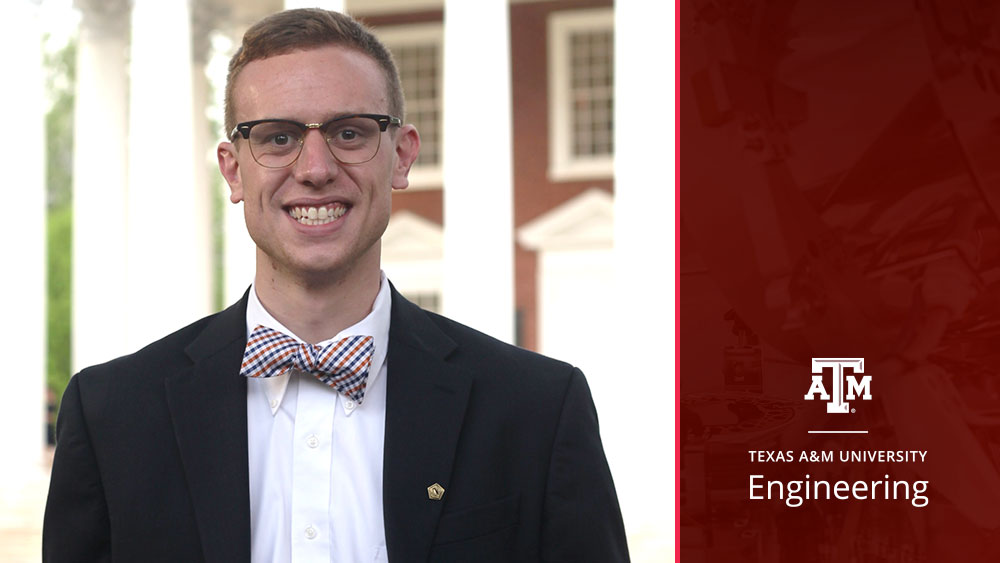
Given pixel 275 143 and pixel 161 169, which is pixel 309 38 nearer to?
pixel 275 143

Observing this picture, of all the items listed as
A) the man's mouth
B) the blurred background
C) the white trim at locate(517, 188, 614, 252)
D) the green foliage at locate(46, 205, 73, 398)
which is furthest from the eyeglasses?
the green foliage at locate(46, 205, 73, 398)

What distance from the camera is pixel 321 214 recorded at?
10.6 feet

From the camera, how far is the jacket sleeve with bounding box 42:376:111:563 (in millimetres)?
3357

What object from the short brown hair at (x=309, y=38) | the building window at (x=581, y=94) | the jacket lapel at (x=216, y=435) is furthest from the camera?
the building window at (x=581, y=94)

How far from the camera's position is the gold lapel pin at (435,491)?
3240mm

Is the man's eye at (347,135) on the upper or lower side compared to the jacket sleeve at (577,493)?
upper

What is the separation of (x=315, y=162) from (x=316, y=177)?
0.04 m

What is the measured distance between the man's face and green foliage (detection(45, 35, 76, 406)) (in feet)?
149

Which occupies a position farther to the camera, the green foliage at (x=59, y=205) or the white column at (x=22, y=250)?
the green foliage at (x=59, y=205)

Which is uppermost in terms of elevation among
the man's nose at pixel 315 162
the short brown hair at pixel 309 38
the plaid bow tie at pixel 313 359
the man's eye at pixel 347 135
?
the short brown hair at pixel 309 38

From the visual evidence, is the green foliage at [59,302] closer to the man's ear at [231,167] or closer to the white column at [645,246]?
the white column at [645,246]
